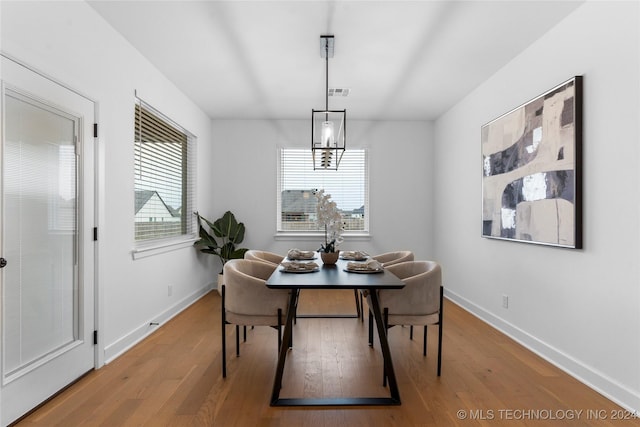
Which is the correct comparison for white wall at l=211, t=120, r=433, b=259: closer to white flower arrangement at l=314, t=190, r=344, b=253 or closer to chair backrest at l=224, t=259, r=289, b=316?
white flower arrangement at l=314, t=190, r=344, b=253

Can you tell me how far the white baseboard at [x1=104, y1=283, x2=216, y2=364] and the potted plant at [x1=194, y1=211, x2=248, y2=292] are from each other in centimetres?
66

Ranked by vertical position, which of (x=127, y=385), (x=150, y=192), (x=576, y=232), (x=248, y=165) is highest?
(x=248, y=165)

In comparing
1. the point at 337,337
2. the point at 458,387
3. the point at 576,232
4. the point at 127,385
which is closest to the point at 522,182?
the point at 576,232

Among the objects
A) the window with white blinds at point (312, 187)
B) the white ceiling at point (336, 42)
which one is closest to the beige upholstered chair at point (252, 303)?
the white ceiling at point (336, 42)

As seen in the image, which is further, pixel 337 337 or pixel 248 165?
pixel 248 165

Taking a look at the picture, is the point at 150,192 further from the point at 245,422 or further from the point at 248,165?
the point at 245,422

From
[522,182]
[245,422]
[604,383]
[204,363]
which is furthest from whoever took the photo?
[522,182]

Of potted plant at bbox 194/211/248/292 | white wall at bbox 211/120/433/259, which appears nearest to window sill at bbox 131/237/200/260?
potted plant at bbox 194/211/248/292

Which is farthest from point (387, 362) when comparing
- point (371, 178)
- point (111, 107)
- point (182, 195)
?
point (371, 178)

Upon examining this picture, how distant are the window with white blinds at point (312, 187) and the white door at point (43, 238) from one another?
3.35 metres

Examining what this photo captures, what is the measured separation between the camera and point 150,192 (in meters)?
3.76

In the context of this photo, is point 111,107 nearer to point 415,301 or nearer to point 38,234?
point 38,234

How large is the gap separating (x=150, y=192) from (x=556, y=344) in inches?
152

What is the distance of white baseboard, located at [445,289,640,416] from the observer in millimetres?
2162
